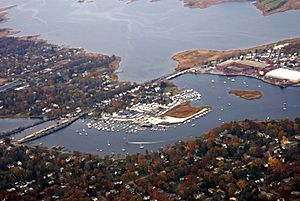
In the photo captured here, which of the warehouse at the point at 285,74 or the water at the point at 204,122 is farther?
the warehouse at the point at 285,74

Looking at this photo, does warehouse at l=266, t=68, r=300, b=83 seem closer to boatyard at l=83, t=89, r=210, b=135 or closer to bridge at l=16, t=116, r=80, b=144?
boatyard at l=83, t=89, r=210, b=135

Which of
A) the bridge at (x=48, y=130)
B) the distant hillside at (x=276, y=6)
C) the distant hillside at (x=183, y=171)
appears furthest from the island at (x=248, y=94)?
the distant hillside at (x=276, y=6)

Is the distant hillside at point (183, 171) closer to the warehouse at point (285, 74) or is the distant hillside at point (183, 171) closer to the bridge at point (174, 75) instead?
the warehouse at point (285, 74)

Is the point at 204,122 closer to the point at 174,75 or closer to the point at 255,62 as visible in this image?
the point at 174,75

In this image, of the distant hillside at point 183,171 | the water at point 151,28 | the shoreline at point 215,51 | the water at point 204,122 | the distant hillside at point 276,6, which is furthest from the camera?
the distant hillside at point 276,6

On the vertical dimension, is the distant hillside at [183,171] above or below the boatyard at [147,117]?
above

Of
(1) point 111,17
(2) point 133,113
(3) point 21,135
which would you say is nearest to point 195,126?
(2) point 133,113

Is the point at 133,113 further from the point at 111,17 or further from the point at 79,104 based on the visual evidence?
the point at 111,17

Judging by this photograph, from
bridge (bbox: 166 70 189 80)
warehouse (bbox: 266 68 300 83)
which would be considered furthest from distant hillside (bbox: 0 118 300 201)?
bridge (bbox: 166 70 189 80)
